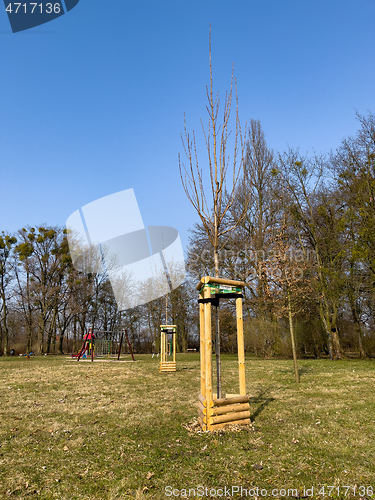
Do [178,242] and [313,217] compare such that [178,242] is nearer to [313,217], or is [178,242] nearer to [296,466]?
[313,217]

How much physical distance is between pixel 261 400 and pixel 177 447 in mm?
3026

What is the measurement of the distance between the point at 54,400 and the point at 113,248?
27369 millimetres

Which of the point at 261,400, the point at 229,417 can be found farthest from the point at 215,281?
the point at 261,400

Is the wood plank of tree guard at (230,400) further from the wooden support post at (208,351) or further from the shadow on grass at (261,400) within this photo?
the shadow on grass at (261,400)

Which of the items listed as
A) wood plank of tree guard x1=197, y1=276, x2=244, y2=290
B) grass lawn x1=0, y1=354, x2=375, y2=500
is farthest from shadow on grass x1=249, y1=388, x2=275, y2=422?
wood plank of tree guard x1=197, y1=276, x2=244, y2=290

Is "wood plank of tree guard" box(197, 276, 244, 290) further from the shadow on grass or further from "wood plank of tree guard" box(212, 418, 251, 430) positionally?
the shadow on grass

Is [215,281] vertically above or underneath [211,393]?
above

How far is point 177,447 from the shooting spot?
14.1 feet

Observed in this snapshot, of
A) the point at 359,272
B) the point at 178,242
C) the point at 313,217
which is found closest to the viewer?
the point at 359,272

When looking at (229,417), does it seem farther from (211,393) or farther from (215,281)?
(215,281)

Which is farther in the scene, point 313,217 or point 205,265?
point 205,265

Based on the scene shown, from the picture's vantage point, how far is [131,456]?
4.06 meters

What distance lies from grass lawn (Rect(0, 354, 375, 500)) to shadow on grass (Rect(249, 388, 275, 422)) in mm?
21

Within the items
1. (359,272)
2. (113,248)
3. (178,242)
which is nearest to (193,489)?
(359,272)
